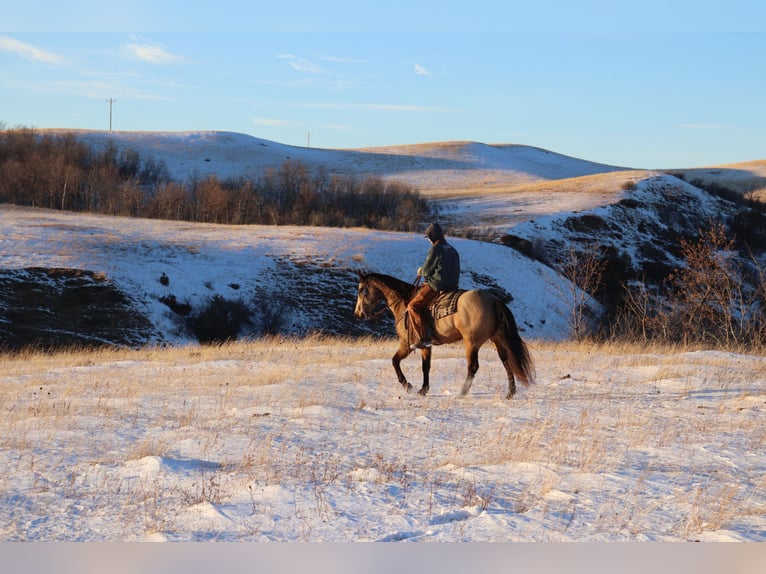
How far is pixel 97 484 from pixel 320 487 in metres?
2.13

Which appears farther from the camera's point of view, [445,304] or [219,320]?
[219,320]

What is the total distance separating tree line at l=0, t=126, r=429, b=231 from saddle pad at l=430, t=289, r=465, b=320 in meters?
58.4

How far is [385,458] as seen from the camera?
28.9ft

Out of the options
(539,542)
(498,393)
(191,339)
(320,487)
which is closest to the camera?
(539,542)

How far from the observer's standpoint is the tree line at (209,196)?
251ft

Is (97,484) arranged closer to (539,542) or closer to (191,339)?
(539,542)

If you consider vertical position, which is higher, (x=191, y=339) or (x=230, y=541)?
(x=230, y=541)

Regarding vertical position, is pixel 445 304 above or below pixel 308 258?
above

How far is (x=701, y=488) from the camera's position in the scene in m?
7.59

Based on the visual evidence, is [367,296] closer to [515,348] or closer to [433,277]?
[433,277]

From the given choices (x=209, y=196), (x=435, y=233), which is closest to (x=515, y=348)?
(x=435, y=233)

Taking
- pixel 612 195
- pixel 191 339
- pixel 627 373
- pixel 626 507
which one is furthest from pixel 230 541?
pixel 612 195

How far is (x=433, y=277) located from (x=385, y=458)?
18.0ft

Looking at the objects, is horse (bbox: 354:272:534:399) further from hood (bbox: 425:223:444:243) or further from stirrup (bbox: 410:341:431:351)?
hood (bbox: 425:223:444:243)
